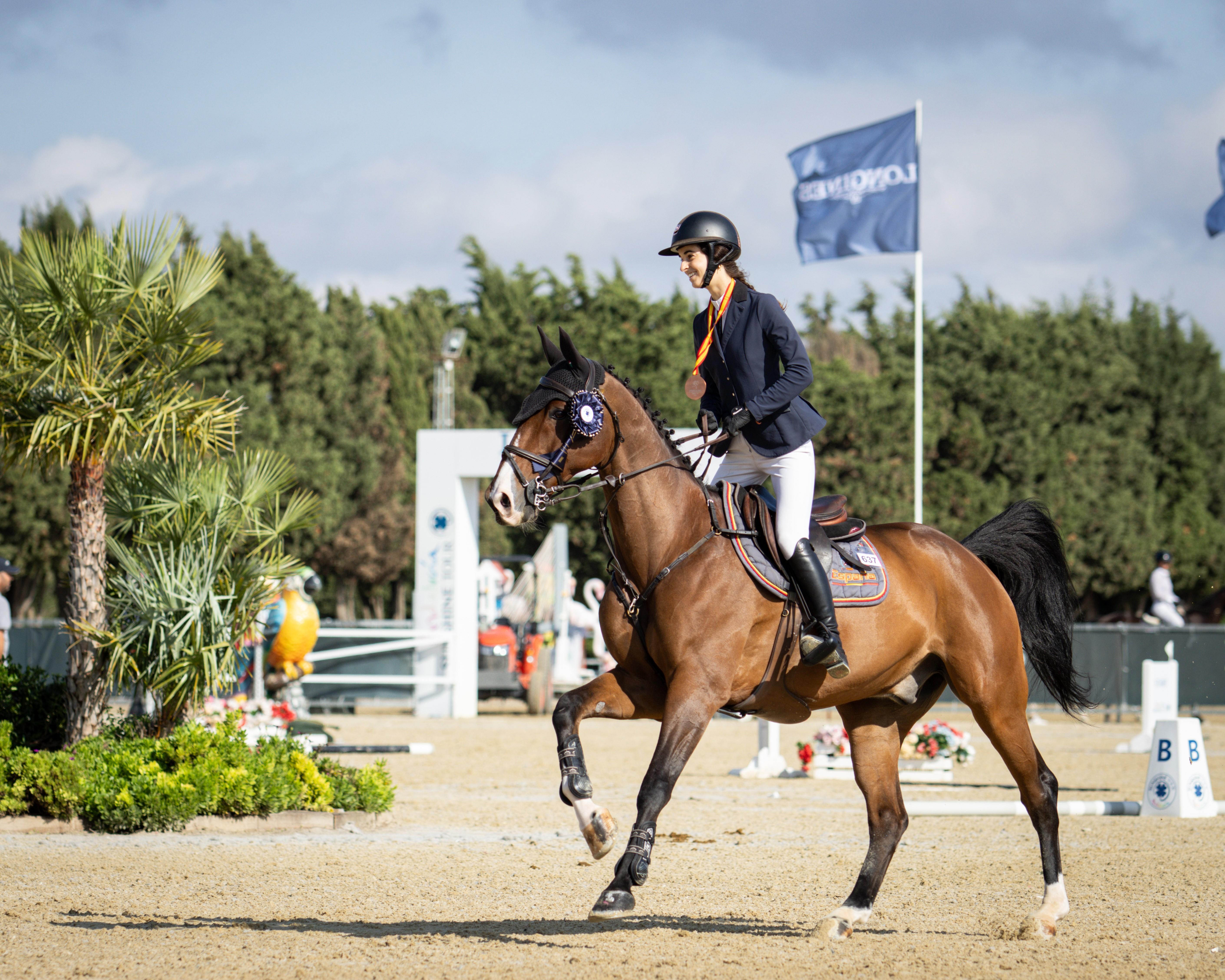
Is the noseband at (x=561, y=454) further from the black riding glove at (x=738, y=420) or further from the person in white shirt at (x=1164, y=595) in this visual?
the person in white shirt at (x=1164, y=595)

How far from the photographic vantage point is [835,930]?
581 cm

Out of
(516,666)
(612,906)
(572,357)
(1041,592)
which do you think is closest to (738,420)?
(572,357)

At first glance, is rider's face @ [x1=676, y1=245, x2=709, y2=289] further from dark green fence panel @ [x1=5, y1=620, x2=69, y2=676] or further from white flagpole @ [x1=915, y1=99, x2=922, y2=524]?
dark green fence panel @ [x1=5, y1=620, x2=69, y2=676]

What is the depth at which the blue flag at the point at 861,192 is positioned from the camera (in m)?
20.5

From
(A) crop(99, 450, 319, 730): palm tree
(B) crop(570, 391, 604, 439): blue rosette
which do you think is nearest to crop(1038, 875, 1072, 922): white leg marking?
(B) crop(570, 391, 604, 439): blue rosette

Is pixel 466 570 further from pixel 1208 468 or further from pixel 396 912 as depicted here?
pixel 1208 468

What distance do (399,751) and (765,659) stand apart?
9.39 meters

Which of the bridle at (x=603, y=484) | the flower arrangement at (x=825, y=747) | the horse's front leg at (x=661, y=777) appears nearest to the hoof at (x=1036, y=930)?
the horse's front leg at (x=661, y=777)

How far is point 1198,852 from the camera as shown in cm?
878

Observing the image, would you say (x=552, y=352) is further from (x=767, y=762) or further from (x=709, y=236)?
(x=767, y=762)

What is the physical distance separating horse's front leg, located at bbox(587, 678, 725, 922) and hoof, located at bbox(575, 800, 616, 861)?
79mm

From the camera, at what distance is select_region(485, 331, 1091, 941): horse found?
17.4ft

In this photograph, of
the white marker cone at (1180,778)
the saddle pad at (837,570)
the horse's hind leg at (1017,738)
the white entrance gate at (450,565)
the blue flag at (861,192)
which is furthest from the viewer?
the white entrance gate at (450,565)

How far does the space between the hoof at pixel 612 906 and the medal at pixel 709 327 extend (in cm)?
214
